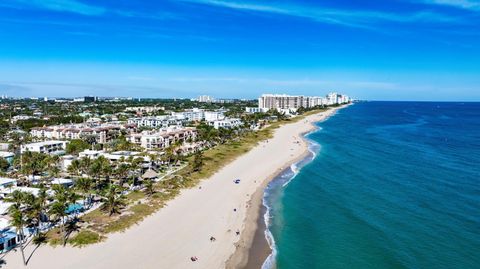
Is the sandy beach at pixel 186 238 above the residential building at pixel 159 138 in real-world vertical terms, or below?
below

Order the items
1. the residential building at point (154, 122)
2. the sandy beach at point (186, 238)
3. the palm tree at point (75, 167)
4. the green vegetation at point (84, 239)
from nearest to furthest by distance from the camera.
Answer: the sandy beach at point (186, 238)
the green vegetation at point (84, 239)
the palm tree at point (75, 167)
the residential building at point (154, 122)

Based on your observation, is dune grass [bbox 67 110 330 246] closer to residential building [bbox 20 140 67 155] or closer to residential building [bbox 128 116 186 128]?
residential building [bbox 20 140 67 155]

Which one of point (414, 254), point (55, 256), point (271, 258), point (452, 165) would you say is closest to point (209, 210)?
point (271, 258)

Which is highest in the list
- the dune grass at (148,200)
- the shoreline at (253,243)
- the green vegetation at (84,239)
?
the dune grass at (148,200)

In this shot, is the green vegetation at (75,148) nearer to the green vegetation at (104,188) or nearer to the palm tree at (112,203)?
the green vegetation at (104,188)

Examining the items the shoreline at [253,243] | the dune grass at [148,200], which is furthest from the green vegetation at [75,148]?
the shoreline at [253,243]

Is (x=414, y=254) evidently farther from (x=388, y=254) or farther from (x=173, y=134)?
(x=173, y=134)

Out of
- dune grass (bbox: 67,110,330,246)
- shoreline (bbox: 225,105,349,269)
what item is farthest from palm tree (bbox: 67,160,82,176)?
shoreline (bbox: 225,105,349,269)
